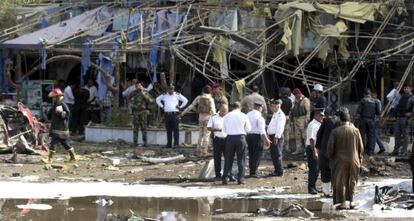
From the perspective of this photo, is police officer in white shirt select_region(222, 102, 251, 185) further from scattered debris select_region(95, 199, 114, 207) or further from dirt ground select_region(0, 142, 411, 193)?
scattered debris select_region(95, 199, 114, 207)

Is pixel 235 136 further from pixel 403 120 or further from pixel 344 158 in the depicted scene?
pixel 403 120

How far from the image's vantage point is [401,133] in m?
20.3

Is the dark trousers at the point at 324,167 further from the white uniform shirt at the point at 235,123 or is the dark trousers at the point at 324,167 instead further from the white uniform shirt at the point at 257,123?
the white uniform shirt at the point at 257,123

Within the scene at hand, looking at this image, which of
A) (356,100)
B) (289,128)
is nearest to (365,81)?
(356,100)

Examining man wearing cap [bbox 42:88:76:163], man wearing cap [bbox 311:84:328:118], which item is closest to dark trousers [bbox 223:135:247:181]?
man wearing cap [bbox 311:84:328:118]

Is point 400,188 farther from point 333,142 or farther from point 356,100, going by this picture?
point 356,100

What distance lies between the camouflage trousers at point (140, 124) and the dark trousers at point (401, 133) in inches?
258

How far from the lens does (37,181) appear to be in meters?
16.5

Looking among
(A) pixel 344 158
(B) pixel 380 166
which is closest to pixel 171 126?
(B) pixel 380 166

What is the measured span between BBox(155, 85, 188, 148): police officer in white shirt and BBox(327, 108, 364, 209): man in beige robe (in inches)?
361

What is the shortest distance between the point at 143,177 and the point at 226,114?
2.37 meters

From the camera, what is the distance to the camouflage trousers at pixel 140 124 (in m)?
22.4

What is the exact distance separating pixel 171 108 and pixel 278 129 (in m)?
5.62

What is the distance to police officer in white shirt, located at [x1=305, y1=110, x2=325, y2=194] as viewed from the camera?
571 inches
